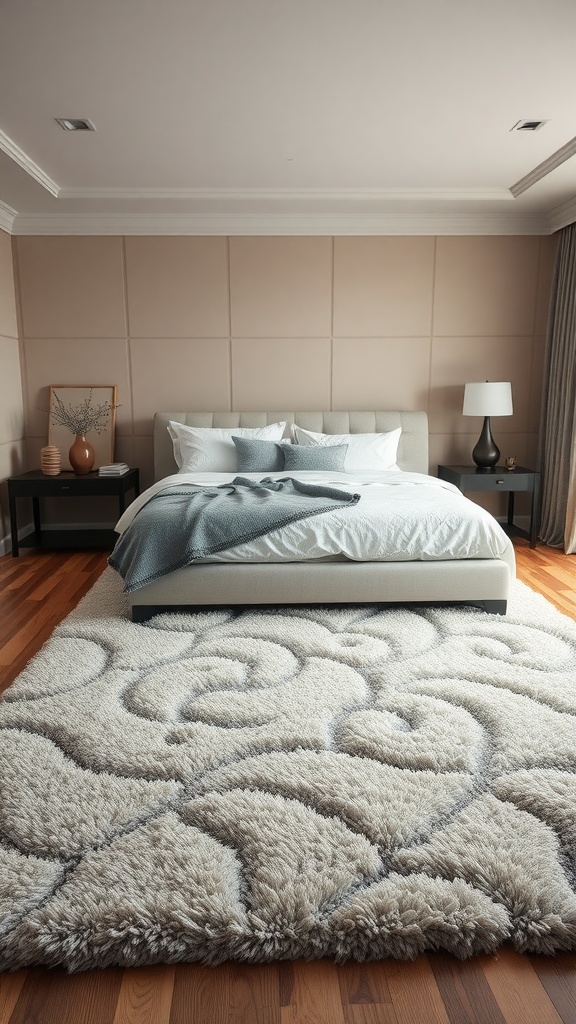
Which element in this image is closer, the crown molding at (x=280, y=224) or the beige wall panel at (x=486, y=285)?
the crown molding at (x=280, y=224)

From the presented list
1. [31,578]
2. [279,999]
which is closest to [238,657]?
[279,999]

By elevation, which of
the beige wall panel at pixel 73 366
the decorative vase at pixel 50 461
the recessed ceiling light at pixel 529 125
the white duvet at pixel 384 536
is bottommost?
the white duvet at pixel 384 536

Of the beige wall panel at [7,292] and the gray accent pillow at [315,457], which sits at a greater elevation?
the beige wall panel at [7,292]

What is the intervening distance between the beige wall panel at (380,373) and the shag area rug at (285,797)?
281 centimetres

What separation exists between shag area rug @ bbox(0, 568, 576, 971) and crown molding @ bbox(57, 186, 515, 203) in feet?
10.5

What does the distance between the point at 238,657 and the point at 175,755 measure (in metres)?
0.83

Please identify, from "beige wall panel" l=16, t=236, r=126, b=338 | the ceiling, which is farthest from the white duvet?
"beige wall panel" l=16, t=236, r=126, b=338

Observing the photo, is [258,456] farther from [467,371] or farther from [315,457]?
[467,371]

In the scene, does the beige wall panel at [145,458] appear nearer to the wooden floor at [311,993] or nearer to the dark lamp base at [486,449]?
the dark lamp base at [486,449]

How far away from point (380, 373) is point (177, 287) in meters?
1.75

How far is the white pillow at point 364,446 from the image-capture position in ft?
16.8

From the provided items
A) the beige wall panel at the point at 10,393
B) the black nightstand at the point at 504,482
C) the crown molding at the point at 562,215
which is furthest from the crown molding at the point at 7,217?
the crown molding at the point at 562,215

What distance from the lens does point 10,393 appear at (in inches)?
208

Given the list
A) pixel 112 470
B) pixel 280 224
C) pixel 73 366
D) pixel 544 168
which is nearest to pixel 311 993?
pixel 112 470
